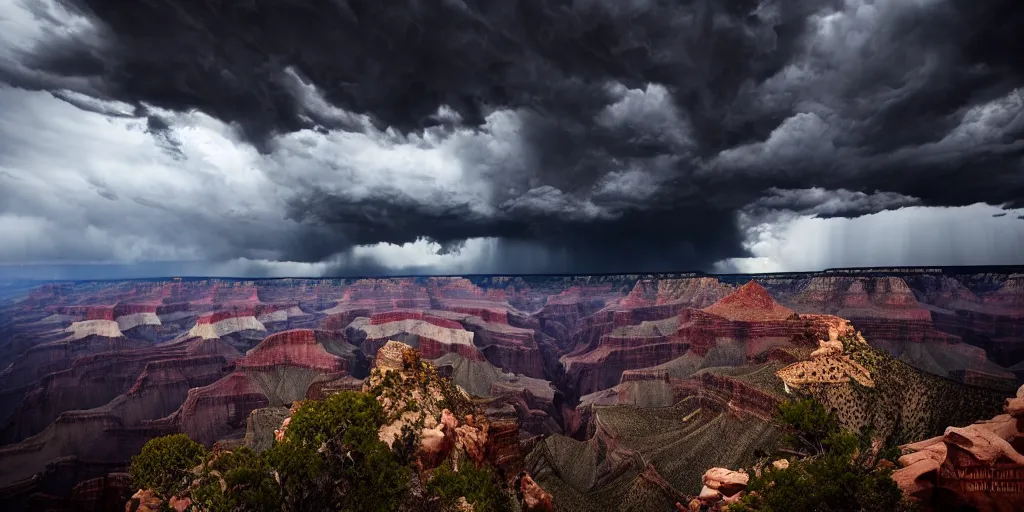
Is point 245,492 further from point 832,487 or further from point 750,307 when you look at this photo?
point 750,307

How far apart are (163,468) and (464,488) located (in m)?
20.2

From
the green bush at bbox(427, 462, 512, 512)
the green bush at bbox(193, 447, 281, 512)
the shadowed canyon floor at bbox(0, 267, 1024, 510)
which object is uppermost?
the green bush at bbox(193, 447, 281, 512)

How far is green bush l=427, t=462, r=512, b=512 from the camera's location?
86.4 feet

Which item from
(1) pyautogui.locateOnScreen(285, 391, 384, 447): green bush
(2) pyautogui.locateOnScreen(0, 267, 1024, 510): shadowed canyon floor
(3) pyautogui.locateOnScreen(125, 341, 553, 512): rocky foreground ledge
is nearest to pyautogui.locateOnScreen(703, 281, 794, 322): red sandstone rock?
(2) pyautogui.locateOnScreen(0, 267, 1024, 510): shadowed canyon floor

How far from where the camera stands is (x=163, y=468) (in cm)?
2906

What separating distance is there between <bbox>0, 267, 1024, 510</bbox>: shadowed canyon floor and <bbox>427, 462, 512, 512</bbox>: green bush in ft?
34.2

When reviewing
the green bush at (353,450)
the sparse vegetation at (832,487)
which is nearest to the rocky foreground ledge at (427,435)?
the green bush at (353,450)

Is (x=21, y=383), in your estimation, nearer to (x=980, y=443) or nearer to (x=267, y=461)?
(x=267, y=461)

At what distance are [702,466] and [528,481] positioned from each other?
30.3 m

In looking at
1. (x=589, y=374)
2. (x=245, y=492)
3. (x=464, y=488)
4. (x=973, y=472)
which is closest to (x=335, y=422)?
(x=245, y=492)

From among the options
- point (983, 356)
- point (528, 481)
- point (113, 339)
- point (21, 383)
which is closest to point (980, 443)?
point (528, 481)

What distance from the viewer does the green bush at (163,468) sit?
94.4 feet

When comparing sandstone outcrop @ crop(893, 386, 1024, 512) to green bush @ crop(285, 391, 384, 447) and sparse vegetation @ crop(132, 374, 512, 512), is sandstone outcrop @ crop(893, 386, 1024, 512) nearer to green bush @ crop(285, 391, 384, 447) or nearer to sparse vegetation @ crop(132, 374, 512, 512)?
sparse vegetation @ crop(132, 374, 512, 512)

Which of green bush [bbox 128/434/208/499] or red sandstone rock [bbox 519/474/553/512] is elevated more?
green bush [bbox 128/434/208/499]
